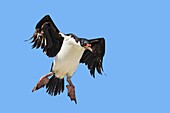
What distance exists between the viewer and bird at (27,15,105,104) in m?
20.6

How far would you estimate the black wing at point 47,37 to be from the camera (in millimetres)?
20672

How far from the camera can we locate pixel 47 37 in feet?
68.9

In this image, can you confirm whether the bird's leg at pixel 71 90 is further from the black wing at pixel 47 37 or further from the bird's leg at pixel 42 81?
the black wing at pixel 47 37

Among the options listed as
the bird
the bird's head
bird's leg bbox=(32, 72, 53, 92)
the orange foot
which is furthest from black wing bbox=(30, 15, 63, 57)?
the orange foot

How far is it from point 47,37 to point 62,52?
0.57m

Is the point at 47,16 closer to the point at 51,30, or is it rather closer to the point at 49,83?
the point at 51,30

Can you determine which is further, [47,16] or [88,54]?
[88,54]

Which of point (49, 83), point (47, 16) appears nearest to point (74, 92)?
point (49, 83)

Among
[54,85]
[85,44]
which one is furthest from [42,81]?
[85,44]

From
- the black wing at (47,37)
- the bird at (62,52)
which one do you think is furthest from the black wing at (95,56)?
the black wing at (47,37)

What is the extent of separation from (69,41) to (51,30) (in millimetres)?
574

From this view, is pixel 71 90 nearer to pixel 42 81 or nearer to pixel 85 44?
pixel 42 81

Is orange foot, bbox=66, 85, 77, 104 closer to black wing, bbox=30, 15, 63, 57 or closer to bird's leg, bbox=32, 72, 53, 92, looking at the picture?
bird's leg, bbox=32, 72, 53, 92

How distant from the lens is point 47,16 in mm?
20656
